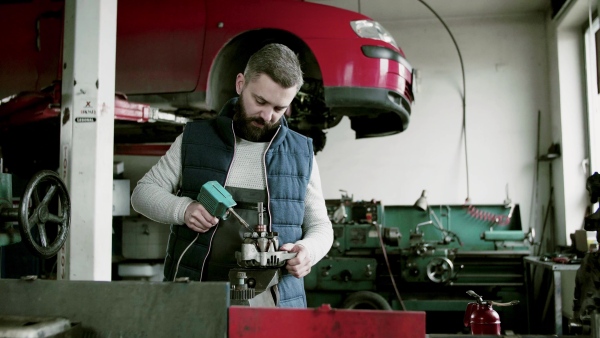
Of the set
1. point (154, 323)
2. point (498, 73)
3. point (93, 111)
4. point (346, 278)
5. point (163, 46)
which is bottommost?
point (346, 278)

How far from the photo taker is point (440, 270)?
11.9 feet

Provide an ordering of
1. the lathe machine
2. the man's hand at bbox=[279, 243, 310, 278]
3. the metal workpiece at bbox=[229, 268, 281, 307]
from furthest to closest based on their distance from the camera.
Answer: the lathe machine → the man's hand at bbox=[279, 243, 310, 278] → the metal workpiece at bbox=[229, 268, 281, 307]

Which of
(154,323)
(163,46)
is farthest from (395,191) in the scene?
(154,323)

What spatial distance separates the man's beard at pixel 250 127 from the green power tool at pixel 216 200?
300mm

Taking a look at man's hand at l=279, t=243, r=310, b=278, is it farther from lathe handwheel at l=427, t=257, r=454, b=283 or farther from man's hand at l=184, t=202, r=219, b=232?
lathe handwheel at l=427, t=257, r=454, b=283

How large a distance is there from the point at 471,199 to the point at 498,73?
124cm

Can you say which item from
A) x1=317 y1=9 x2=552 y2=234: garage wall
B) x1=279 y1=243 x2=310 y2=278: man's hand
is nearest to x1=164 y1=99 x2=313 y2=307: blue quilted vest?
x1=279 y1=243 x2=310 y2=278: man's hand

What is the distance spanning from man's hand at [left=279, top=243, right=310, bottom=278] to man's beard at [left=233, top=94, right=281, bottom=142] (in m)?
0.37

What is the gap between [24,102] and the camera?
234cm

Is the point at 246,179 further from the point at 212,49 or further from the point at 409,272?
the point at 409,272

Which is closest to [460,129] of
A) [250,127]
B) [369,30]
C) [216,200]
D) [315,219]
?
[369,30]

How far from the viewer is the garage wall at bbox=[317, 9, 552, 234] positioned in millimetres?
4797

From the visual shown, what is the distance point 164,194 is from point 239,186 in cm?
21

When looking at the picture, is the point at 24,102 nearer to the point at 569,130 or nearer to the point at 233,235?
the point at 233,235
